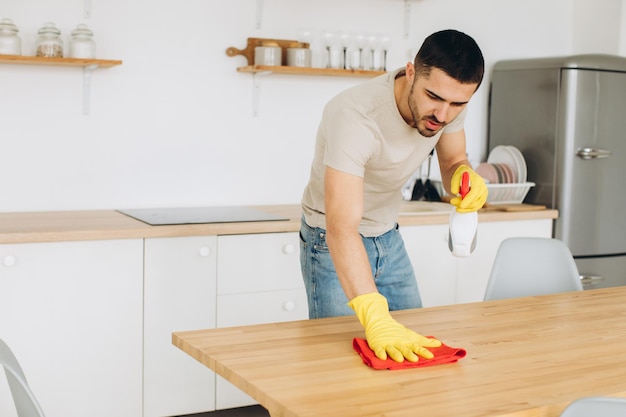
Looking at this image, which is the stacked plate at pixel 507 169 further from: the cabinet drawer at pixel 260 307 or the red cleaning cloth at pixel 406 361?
the red cleaning cloth at pixel 406 361

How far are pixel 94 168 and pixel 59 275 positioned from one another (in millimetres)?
700

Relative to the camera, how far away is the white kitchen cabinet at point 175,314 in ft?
9.99

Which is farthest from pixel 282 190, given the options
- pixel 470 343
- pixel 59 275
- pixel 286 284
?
pixel 470 343

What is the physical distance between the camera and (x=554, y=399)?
1580mm

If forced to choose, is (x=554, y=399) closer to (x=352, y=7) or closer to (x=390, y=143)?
(x=390, y=143)

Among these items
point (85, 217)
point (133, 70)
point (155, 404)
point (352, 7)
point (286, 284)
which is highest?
point (352, 7)

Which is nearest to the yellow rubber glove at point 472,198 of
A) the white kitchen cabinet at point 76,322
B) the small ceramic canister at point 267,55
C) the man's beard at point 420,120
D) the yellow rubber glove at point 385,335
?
the man's beard at point 420,120

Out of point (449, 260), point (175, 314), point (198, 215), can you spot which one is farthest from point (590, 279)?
point (175, 314)

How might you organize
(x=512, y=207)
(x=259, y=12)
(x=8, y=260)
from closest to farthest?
(x=8, y=260) < (x=259, y=12) < (x=512, y=207)

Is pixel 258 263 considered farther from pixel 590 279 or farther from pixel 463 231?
pixel 590 279

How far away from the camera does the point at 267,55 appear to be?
3607mm

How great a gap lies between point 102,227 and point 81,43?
2.52 ft

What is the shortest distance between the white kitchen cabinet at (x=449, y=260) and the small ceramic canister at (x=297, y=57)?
839mm

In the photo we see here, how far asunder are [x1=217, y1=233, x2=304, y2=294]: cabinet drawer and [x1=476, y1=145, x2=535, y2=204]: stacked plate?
3.79 feet
